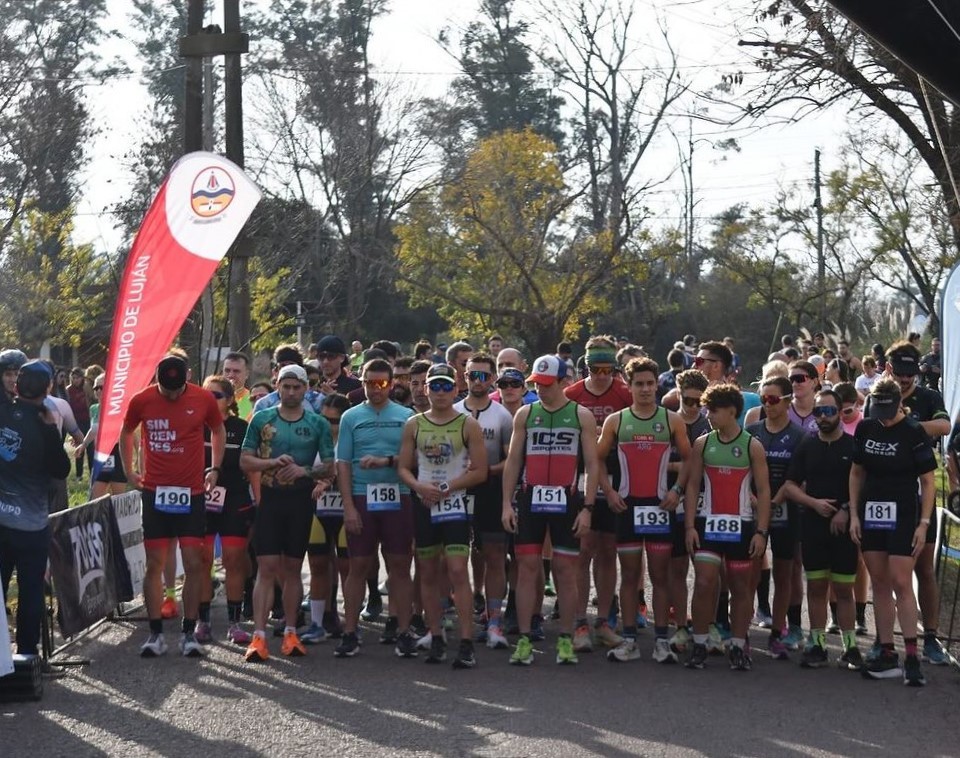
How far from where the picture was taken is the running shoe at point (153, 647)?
10391mm

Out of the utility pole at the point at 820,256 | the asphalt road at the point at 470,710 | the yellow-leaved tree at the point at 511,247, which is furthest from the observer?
the utility pole at the point at 820,256

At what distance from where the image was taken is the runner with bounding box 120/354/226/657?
10484 mm

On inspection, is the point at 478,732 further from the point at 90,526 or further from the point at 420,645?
the point at 90,526

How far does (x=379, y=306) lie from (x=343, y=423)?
4601cm

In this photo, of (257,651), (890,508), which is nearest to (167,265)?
(257,651)

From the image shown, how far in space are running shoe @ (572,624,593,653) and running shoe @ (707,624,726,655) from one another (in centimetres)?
85

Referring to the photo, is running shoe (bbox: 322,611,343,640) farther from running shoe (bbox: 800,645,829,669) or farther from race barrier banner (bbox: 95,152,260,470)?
running shoe (bbox: 800,645,829,669)

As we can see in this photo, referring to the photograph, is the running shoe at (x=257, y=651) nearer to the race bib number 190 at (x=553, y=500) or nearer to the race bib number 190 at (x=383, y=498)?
the race bib number 190 at (x=383, y=498)

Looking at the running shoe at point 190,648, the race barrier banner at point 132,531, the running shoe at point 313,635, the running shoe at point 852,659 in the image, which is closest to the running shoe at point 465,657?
the running shoe at point 313,635

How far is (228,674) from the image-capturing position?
9789mm

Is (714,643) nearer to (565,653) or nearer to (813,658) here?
(813,658)

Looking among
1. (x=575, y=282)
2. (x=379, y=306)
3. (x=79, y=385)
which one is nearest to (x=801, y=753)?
(x=79, y=385)

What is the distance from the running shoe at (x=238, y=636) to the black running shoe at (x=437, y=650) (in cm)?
154

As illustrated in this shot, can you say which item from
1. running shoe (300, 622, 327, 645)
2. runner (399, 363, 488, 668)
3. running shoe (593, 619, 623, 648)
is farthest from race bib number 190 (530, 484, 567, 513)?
running shoe (300, 622, 327, 645)
